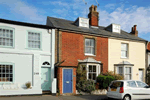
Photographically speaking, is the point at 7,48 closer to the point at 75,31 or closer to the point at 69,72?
the point at 69,72

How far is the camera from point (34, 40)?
476 inches

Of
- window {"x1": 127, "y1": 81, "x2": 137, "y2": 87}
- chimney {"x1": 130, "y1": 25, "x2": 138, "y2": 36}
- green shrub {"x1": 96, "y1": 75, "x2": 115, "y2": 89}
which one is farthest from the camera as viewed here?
chimney {"x1": 130, "y1": 25, "x2": 138, "y2": 36}

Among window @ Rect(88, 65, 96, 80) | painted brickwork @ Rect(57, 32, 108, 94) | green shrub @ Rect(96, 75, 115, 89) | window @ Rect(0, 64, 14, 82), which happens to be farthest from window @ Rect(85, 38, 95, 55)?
window @ Rect(0, 64, 14, 82)

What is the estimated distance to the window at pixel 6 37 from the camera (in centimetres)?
1110

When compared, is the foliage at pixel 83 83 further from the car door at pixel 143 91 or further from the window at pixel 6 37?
the window at pixel 6 37

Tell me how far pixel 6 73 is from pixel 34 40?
3.29m

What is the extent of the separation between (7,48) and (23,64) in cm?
169

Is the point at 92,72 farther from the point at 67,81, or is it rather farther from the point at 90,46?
the point at 67,81

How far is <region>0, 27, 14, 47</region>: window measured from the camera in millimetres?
11096

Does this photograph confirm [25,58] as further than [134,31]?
No

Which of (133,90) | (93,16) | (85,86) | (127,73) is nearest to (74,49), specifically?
(85,86)

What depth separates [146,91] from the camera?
9938 millimetres

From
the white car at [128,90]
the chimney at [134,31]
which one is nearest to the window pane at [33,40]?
the white car at [128,90]

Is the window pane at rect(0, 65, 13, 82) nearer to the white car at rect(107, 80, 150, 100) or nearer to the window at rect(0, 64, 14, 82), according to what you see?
the window at rect(0, 64, 14, 82)
